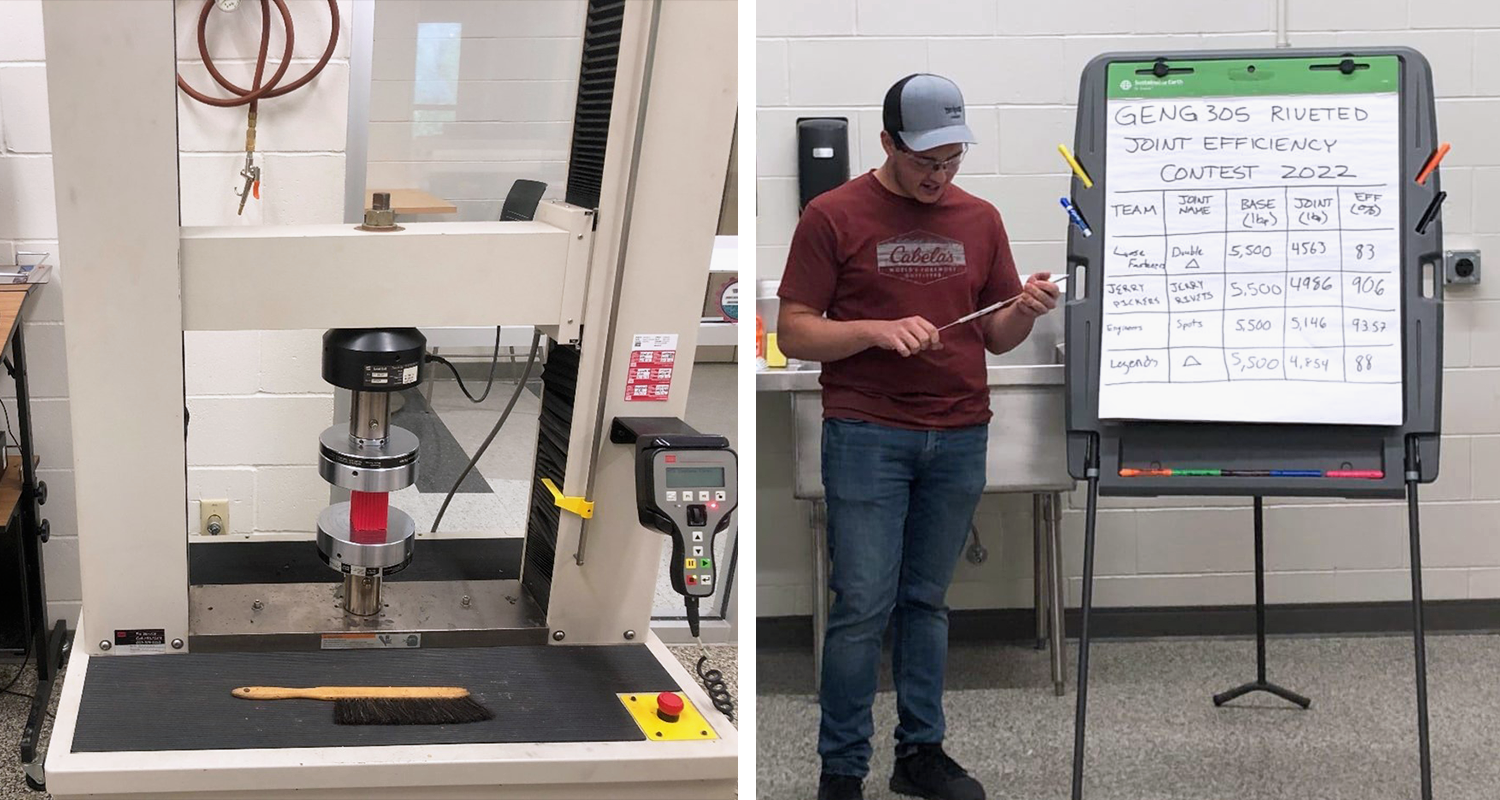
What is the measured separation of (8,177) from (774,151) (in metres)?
1.70

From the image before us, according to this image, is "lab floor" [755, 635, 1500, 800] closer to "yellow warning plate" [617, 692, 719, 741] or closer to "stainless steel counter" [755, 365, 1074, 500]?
"stainless steel counter" [755, 365, 1074, 500]

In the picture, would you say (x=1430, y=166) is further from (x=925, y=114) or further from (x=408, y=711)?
(x=408, y=711)

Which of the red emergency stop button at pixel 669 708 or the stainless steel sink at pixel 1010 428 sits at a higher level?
the stainless steel sink at pixel 1010 428

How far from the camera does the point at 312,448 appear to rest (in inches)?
122

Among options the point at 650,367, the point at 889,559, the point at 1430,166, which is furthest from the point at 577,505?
the point at 1430,166

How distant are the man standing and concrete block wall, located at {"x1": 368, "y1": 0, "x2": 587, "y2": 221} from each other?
607 mm

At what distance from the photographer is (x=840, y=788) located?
2578 mm

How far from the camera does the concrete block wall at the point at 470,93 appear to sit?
2637 millimetres

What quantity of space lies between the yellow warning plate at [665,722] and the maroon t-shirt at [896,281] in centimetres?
85

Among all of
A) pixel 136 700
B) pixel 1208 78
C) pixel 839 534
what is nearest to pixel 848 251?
pixel 839 534

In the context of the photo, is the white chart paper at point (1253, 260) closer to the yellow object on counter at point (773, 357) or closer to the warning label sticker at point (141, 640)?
the yellow object on counter at point (773, 357)

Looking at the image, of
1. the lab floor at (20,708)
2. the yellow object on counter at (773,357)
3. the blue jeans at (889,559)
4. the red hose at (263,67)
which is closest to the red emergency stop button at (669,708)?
the lab floor at (20,708)

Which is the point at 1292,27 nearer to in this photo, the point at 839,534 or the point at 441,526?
the point at 839,534

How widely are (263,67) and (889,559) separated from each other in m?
1.63
